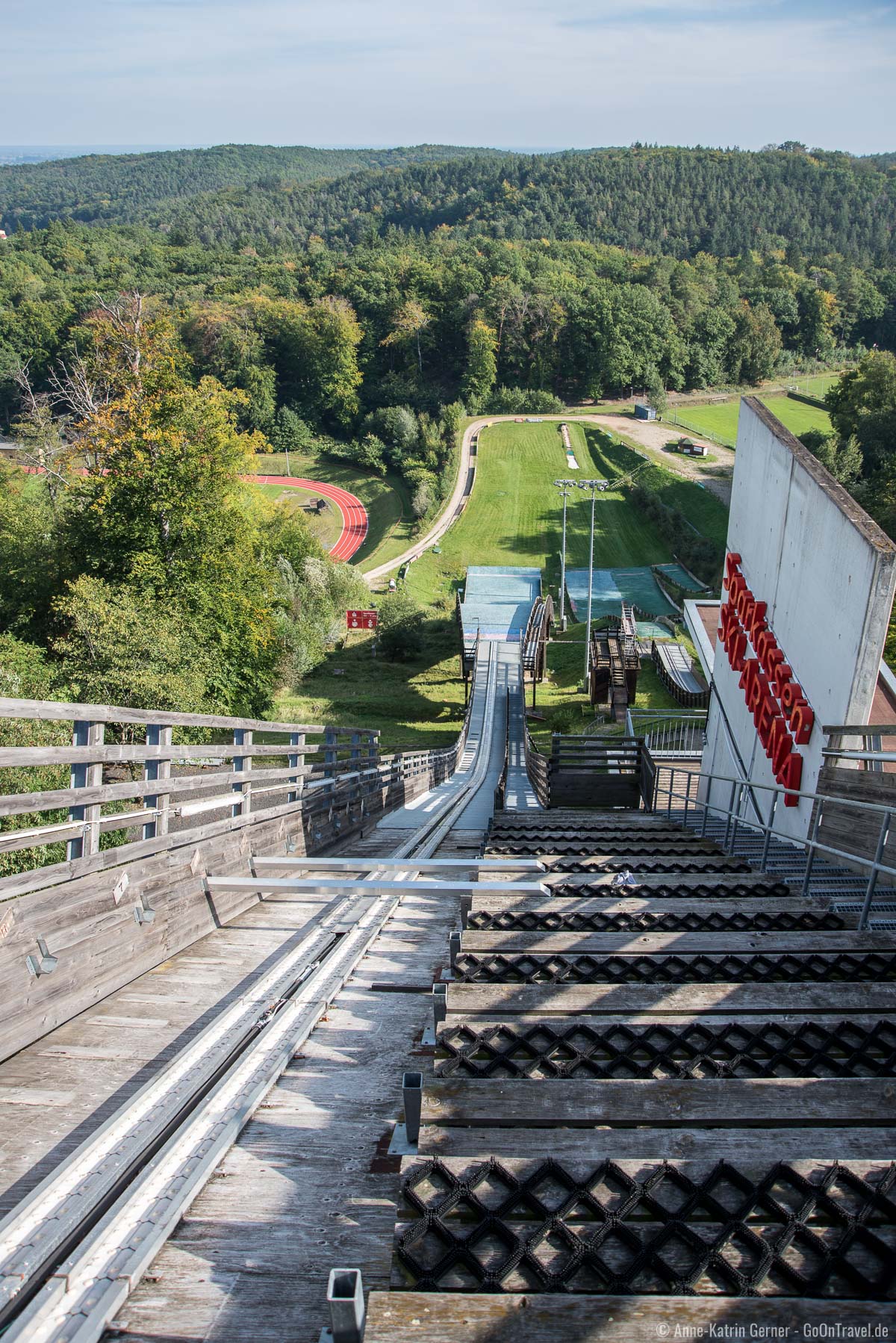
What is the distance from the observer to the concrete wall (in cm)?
875

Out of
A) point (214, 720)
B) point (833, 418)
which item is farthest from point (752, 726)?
point (833, 418)

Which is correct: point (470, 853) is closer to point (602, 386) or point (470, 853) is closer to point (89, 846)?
point (89, 846)

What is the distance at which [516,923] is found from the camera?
4.49 metres

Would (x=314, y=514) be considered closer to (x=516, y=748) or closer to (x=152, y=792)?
(x=516, y=748)

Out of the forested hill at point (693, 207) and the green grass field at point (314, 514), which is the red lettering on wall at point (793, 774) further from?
the forested hill at point (693, 207)

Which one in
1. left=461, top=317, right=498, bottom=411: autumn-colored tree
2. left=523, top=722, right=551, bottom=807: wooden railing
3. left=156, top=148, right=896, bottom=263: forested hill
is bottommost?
left=523, top=722, right=551, bottom=807: wooden railing

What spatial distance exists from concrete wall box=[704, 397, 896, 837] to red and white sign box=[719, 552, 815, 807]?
0.45 ft

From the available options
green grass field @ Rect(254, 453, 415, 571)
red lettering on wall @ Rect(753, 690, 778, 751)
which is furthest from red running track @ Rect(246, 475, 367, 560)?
red lettering on wall @ Rect(753, 690, 778, 751)

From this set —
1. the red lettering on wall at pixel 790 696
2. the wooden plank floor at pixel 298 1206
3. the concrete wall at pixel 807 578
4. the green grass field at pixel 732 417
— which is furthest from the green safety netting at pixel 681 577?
the wooden plank floor at pixel 298 1206

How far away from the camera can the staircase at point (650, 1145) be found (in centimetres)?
191

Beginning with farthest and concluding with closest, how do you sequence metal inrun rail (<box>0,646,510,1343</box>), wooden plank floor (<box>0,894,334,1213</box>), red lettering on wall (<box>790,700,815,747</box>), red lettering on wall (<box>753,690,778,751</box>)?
red lettering on wall (<box>753,690,778,751</box>) → red lettering on wall (<box>790,700,815,747</box>) → wooden plank floor (<box>0,894,334,1213</box>) → metal inrun rail (<box>0,646,510,1343</box>)

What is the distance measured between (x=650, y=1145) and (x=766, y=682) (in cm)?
1059

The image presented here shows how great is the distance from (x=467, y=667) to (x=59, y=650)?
21402mm

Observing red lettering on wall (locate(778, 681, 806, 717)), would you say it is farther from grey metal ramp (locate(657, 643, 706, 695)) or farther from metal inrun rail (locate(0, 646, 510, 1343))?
grey metal ramp (locate(657, 643, 706, 695))
